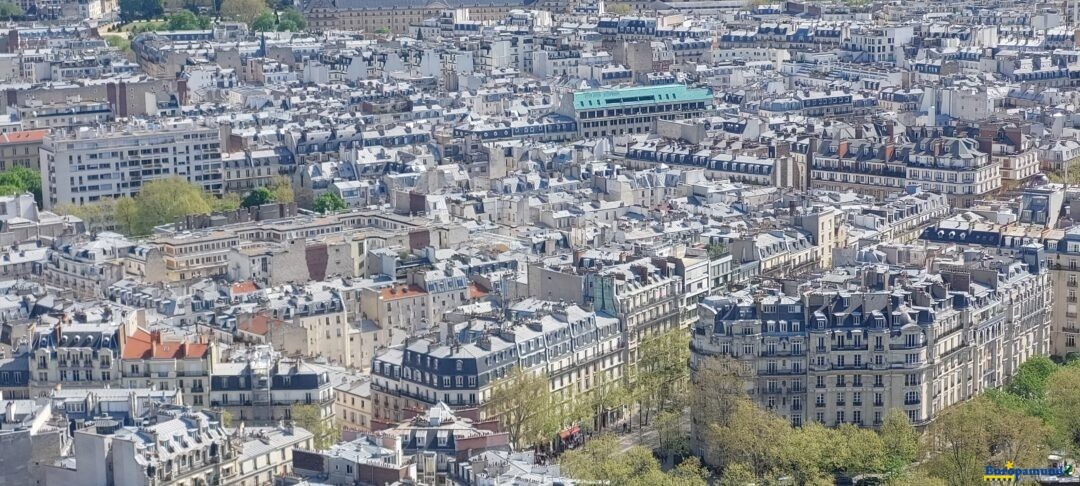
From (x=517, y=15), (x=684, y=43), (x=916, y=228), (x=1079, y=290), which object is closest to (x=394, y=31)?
(x=517, y=15)

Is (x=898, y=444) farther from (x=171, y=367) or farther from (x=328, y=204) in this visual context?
(x=328, y=204)

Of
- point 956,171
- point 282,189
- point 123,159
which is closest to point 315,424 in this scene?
point 282,189

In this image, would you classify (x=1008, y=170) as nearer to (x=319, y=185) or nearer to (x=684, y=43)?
(x=319, y=185)

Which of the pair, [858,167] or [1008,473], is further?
[858,167]

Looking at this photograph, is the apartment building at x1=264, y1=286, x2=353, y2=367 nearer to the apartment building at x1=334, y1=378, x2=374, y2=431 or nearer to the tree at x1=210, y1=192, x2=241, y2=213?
the apartment building at x1=334, y1=378, x2=374, y2=431

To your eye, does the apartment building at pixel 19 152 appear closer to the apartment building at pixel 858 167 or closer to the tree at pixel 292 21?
the apartment building at pixel 858 167

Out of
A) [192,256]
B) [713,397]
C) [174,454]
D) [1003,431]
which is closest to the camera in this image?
[174,454]

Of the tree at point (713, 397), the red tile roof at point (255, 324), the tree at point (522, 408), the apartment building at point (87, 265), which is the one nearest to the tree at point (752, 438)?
the tree at point (713, 397)
